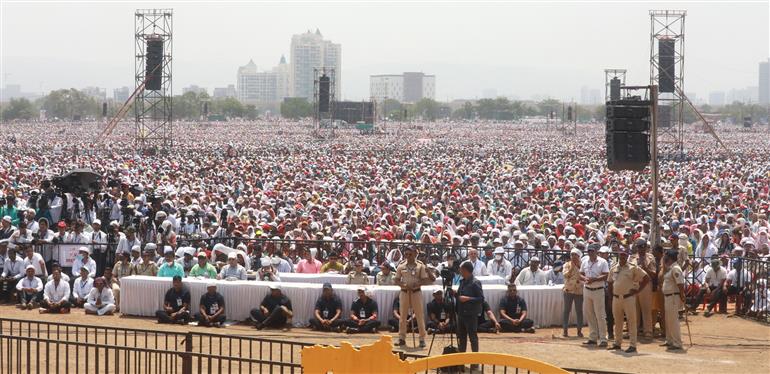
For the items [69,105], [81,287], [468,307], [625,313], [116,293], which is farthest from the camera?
[69,105]

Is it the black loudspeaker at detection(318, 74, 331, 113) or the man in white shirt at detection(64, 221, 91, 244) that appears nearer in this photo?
the man in white shirt at detection(64, 221, 91, 244)

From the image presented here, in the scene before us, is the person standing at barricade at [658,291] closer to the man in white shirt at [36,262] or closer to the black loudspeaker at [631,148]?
the black loudspeaker at [631,148]

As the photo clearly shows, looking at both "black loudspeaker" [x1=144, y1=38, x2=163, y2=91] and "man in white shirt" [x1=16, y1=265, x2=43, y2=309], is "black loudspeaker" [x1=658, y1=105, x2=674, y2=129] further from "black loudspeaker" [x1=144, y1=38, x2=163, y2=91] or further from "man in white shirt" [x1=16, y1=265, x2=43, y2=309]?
"man in white shirt" [x1=16, y1=265, x2=43, y2=309]

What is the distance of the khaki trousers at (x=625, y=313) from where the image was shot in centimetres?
1254

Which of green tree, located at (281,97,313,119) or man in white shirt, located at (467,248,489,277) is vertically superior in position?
green tree, located at (281,97,313,119)

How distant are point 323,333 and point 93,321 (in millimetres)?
3113

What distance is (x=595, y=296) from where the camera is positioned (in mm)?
13055

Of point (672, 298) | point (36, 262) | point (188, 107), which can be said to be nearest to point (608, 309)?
point (672, 298)

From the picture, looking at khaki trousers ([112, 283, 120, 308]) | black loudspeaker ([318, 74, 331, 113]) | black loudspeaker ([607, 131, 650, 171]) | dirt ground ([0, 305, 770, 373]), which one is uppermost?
black loudspeaker ([318, 74, 331, 113])

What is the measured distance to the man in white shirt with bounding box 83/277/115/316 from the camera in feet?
51.6

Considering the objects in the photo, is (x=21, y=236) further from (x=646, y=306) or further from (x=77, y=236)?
(x=646, y=306)

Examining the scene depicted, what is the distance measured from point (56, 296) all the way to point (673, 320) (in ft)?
27.3

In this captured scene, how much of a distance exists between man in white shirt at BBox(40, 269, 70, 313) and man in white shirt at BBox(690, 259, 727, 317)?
331 inches

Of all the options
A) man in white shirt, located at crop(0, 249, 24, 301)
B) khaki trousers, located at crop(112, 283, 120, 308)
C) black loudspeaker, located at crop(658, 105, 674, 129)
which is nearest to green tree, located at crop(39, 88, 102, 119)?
black loudspeaker, located at crop(658, 105, 674, 129)
